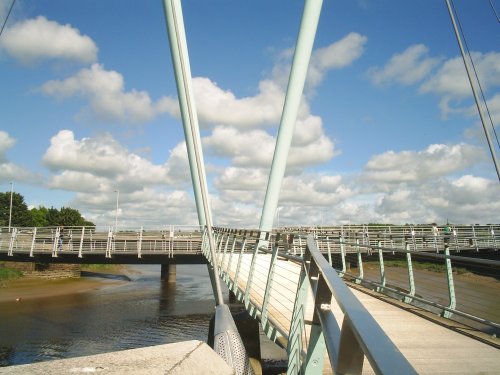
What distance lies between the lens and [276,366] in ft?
44.8

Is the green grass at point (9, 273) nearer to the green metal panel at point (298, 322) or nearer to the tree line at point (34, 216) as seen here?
the tree line at point (34, 216)

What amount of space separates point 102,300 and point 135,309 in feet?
14.5

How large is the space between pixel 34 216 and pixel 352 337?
96117 millimetres

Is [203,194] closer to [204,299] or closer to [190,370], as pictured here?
[190,370]

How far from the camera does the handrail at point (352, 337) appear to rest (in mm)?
929

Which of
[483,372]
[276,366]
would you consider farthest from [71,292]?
[483,372]

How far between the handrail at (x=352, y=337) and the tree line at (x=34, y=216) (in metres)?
60.1

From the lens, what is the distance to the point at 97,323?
2169 centimetres

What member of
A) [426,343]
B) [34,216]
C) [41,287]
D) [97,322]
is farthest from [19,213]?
[426,343]

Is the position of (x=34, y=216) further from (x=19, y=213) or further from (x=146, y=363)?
(x=146, y=363)

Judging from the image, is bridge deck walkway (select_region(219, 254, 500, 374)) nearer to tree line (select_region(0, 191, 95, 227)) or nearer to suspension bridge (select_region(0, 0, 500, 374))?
suspension bridge (select_region(0, 0, 500, 374))

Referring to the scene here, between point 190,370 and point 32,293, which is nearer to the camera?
point 190,370

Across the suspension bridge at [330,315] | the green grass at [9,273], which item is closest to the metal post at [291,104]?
the suspension bridge at [330,315]

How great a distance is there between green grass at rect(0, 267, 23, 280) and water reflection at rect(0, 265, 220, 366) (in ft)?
25.6
